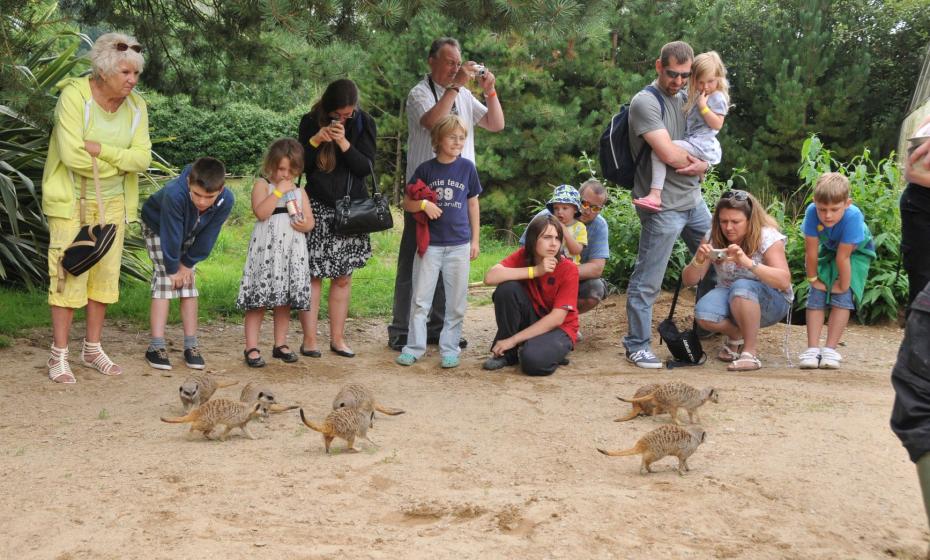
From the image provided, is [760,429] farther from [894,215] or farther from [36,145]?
[36,145]

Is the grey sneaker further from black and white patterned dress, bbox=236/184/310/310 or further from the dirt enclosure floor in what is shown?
black and white patterned dress, bbox=236/184/310/310

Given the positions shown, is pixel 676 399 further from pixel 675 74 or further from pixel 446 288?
pixel 675 74

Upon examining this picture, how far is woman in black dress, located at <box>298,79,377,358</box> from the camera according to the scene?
6.39 meters

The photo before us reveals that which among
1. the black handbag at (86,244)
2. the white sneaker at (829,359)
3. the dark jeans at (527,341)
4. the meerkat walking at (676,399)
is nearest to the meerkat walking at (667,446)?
the meerkat walking at (676,399)

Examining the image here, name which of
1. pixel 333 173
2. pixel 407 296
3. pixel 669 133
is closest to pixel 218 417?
pixel 333 173

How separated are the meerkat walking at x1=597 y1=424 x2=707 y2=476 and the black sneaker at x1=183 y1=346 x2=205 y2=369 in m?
3.14

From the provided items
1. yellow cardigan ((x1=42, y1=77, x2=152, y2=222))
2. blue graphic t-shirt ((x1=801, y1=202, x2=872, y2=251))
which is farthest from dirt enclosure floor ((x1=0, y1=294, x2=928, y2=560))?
yellow cardigan ((x1=42, y1=77, x2=152, y2=222))

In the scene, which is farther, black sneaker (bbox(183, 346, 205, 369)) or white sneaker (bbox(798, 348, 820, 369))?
white sneaker (bbox(798, 348, 820, 369))

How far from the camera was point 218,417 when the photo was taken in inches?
179

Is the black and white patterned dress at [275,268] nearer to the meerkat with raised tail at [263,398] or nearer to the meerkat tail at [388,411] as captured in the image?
the meerkat with raised tail at [263,398]

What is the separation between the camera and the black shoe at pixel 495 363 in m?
6.40

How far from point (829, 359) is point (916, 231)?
343 centimetres

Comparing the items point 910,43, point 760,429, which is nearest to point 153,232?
point 760,429

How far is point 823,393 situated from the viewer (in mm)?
5688
